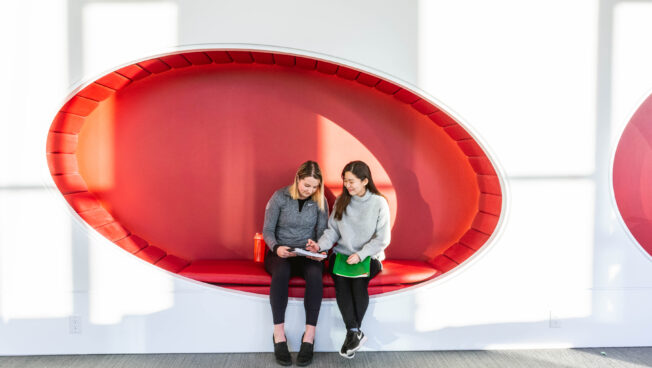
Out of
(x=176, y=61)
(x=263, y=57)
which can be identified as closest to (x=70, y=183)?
(x=176, y=61)

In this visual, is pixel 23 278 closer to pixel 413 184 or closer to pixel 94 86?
pixel 94 86

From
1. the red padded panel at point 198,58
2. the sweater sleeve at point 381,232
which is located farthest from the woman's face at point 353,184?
the red padded panel at point 198,58

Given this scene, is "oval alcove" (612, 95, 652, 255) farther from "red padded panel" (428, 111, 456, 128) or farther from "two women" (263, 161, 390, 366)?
"two women" (263, 161, 390, 366)

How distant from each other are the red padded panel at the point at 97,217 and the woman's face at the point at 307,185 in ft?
4.27

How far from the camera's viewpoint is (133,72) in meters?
2.77

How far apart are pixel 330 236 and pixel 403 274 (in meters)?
0.53

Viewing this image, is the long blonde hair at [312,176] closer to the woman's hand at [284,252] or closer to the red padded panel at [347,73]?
the woman's hand at [284,252]

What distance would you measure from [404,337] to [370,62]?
172 centimetres

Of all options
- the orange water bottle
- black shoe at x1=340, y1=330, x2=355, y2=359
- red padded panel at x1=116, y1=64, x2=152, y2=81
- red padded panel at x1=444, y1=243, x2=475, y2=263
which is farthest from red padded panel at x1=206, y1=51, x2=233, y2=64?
red padded panel at x1=444, y1=243, x2=475, y2=263

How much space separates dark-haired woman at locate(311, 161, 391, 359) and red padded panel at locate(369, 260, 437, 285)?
0.17 ft

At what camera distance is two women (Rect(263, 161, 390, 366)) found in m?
2.57

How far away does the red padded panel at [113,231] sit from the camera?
108 inches

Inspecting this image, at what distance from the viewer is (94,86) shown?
2.71 metres

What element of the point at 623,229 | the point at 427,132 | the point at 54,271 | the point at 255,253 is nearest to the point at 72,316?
the point at 54,271
